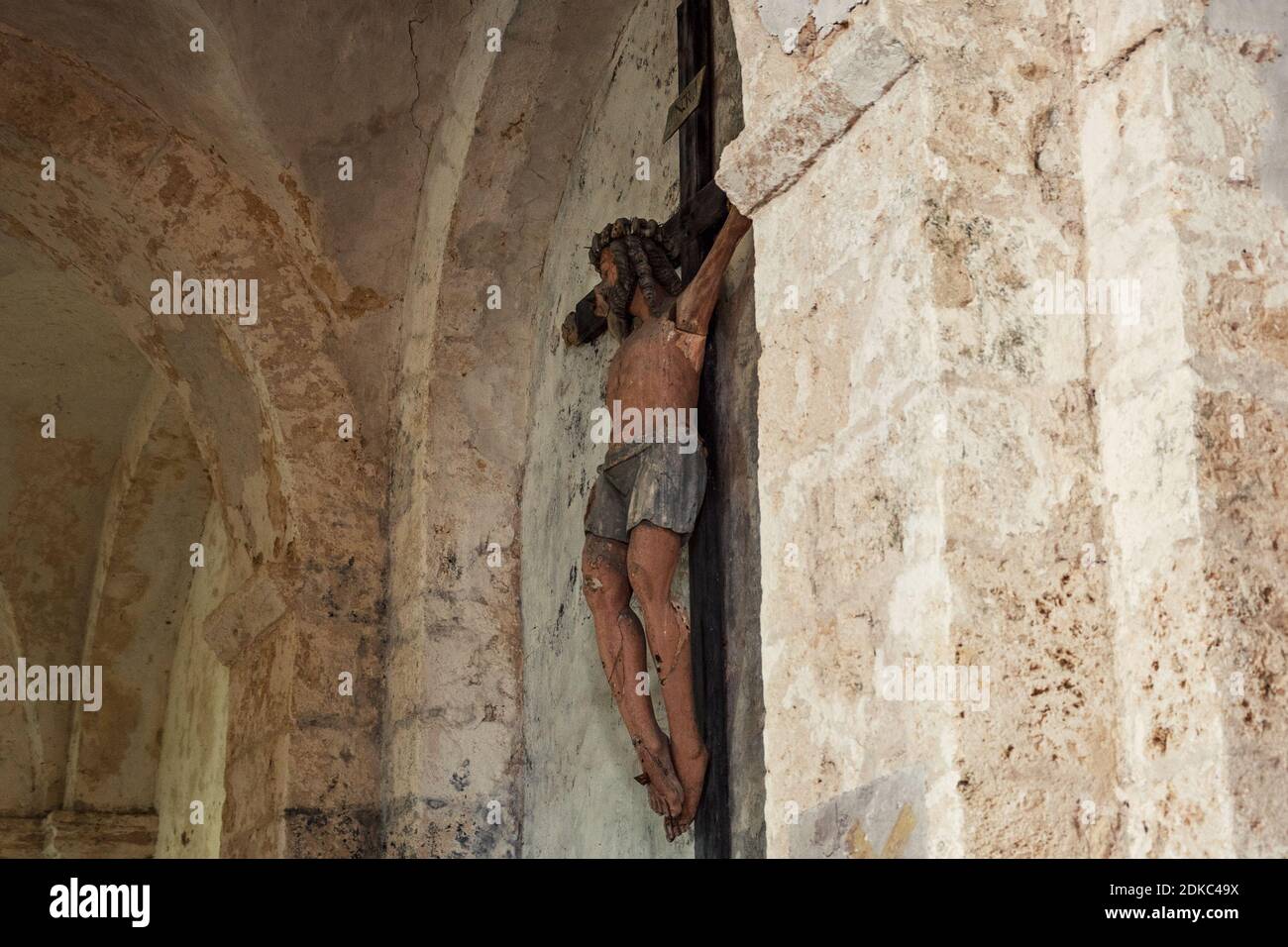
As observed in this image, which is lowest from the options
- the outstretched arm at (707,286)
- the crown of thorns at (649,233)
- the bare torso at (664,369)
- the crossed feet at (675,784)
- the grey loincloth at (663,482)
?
the crossed feet at (675,784)

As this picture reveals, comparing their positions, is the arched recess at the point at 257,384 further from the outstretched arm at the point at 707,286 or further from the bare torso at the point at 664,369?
the outstretched arm at the point at 707,286

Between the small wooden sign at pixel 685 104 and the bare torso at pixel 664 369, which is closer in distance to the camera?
the bare torso at pixel 664 369

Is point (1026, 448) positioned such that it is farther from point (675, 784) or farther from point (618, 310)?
point (618, 310)

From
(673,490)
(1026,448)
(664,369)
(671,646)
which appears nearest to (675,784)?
(671,646)

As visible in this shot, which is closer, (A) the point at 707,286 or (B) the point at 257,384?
(A) the point at 707,286

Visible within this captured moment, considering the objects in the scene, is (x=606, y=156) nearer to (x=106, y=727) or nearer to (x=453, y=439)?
(x=453, y=439)

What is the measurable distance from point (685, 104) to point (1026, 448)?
7.45 ft

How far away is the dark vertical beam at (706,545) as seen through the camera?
3.76m

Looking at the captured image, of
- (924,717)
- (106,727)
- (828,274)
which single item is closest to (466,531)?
(828,274)

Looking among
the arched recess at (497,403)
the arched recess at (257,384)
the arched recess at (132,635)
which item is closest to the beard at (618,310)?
the arched recess at (497,403)

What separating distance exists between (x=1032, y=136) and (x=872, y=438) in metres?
0.48

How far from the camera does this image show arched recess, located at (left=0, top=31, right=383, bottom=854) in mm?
5016

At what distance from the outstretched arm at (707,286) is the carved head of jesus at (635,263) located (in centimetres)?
13

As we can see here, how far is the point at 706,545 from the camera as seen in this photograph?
390cm
